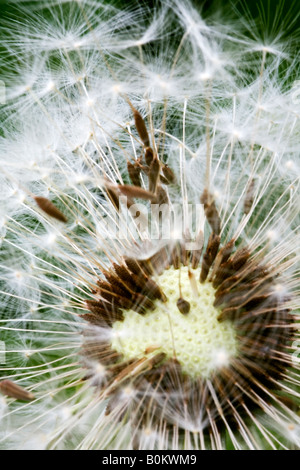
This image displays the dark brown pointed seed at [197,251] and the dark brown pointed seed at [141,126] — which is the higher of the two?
the dark brown pointed seed at [141,126]

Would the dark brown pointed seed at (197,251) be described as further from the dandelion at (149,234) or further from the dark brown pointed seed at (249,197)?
the dark brown pointed seed at (249,197)

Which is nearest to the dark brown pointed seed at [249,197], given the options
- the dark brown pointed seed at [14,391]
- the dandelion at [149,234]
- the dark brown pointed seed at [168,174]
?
the dandelion at [149,234]

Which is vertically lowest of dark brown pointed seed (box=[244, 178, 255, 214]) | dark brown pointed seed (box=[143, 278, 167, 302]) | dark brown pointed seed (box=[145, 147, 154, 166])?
dark brown pointed seed (box=[143, 278, 167, 302])

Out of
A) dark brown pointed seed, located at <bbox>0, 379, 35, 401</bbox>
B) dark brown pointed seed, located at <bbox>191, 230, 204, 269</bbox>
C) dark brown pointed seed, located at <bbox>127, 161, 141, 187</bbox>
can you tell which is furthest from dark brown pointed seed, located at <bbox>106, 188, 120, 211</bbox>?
dark brown pointed seed, located at <bbox>0, 379, 35, 401</bbox>

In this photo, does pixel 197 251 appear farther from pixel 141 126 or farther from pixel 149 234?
pixel 141 126

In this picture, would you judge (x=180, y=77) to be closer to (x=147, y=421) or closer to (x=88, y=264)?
(x=88, y=264)

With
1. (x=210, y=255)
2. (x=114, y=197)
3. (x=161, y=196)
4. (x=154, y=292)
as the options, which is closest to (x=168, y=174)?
(x=161, y=196)

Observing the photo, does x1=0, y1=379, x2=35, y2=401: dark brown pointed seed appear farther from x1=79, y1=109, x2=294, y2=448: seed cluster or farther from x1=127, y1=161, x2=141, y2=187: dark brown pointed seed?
x1=127, y1=161, x2=141, y2=187: dark brown pointed seed
